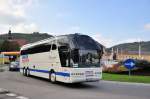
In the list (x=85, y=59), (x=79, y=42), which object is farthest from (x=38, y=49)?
(x=85, y=59)

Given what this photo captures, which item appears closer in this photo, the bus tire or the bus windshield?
the bus windshield

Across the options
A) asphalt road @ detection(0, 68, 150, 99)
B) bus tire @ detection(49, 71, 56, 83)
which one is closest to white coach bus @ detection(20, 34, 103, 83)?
bus tire @ detection(49, 71, 56, 83)

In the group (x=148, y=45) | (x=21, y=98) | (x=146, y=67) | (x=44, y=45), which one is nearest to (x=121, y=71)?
(x=146, y=67)

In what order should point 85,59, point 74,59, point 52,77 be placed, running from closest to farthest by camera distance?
point 74,59 → point 85,59 → point 52,77

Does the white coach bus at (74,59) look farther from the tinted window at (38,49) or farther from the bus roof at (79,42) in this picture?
the tinted window at (38,49)

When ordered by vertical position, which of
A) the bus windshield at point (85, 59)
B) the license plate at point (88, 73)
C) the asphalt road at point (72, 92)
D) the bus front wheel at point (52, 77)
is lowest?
the asphalt road at point (72, 92)

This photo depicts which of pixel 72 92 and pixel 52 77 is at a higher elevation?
pixel 52 77

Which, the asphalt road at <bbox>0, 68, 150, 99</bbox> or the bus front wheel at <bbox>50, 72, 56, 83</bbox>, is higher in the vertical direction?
the bus front wheel at <bbox>50, 72, 56, 83</bbox>

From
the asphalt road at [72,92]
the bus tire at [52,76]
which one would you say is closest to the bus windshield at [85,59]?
the asphalt road at [72,92]

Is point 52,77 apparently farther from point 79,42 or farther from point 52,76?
point 79,42

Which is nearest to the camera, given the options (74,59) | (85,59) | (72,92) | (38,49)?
(72,92)

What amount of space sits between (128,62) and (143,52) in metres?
148

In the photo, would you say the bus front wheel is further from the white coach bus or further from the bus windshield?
the bus windshield

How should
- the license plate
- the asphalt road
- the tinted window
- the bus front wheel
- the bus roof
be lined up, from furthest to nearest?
1. the tinted window
2. the bus front wheel
3. the bus roof
4. the license plate
5. the asphalt road
